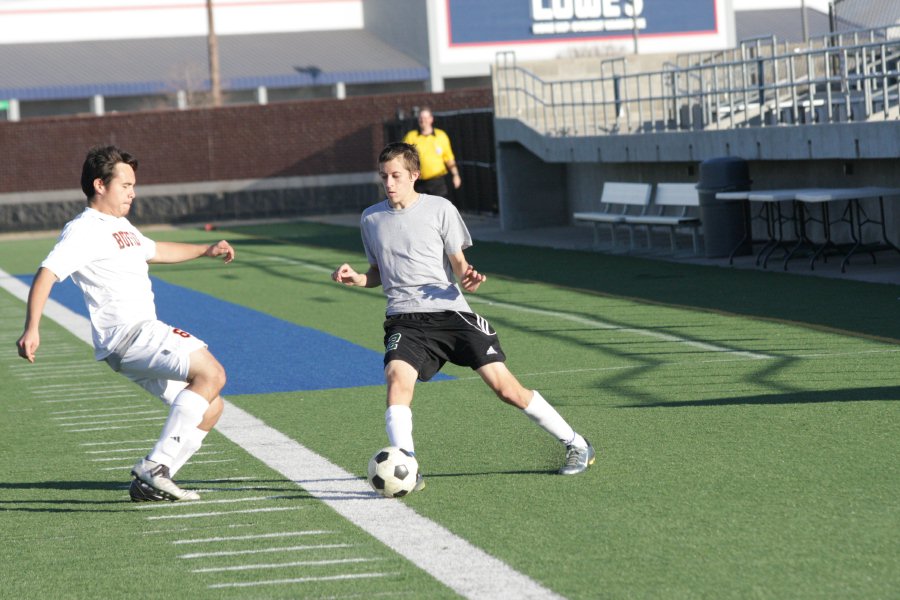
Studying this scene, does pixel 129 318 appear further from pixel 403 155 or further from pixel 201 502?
pixel 403 155

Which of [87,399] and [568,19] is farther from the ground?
[568,19]

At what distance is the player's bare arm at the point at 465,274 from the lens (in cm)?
722

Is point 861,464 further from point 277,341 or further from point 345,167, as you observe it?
point 345,167

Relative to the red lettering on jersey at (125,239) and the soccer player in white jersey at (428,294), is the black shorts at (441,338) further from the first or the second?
the red lettering on jersey at (125,239)

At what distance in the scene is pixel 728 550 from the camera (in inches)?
228

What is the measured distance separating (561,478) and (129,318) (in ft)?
7.29

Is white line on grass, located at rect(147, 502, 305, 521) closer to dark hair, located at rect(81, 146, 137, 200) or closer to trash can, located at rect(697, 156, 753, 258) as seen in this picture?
dark hair, located at rect(81, 146, 137, 200)

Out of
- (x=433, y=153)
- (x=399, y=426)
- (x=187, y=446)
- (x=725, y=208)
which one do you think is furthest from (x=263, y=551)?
(x=433, y=153)

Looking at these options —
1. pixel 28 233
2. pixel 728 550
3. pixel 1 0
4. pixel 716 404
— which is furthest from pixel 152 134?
pixel 728 550

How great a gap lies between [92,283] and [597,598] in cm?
309

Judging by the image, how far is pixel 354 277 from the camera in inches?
287

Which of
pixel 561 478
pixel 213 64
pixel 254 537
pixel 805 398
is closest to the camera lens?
pixel 254 537

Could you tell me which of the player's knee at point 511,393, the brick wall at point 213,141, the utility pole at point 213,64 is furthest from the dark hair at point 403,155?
the utility pole at point 213,64

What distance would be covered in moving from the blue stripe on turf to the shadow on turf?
2.39m
